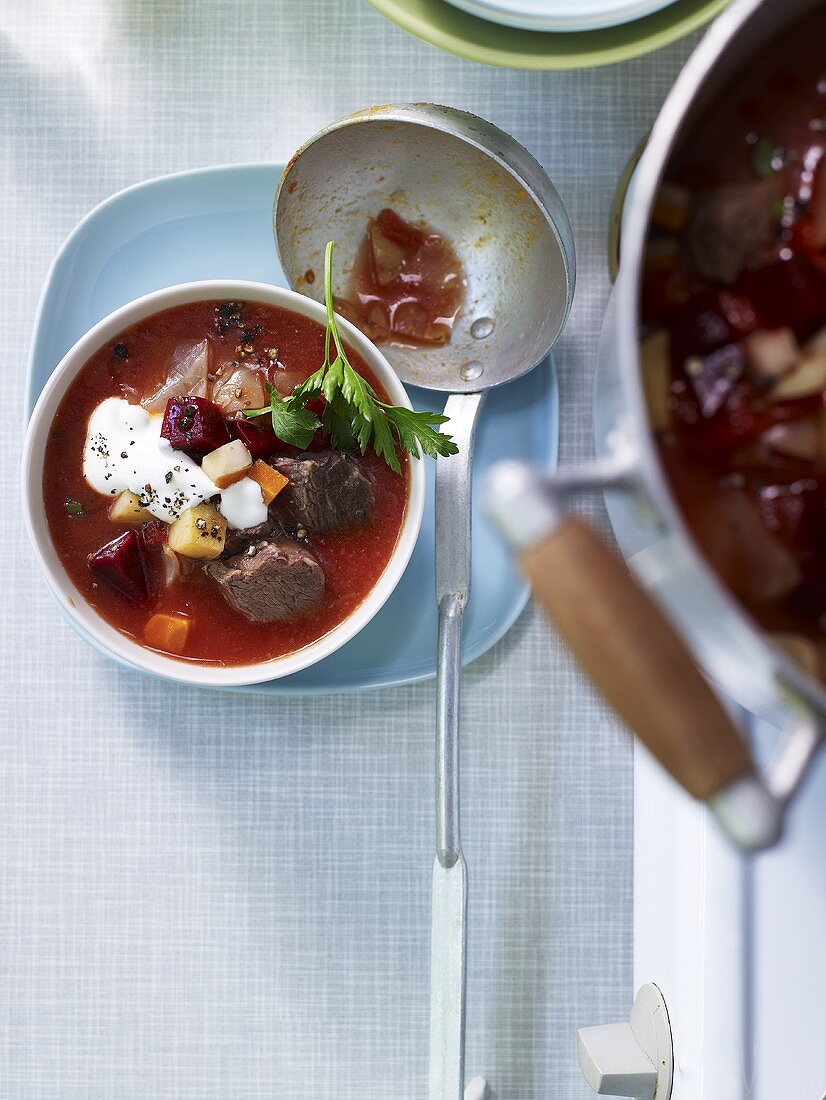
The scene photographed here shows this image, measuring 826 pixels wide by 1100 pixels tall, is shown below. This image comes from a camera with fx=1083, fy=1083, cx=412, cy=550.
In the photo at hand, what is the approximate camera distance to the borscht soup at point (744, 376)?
811mm

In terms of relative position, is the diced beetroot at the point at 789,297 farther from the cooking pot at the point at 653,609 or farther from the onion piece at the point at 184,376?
the onion piece at the point at 184,376

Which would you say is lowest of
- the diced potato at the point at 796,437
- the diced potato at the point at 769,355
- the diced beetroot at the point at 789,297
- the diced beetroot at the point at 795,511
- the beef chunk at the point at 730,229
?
the diced beetroot at the point at 795,511

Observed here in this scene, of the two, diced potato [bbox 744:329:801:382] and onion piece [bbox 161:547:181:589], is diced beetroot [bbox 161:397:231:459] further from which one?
diced potato [bbox 744:329:801:382]

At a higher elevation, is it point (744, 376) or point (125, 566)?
point (744, 376)

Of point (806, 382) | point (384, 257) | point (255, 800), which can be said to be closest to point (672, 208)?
point (806, 382)

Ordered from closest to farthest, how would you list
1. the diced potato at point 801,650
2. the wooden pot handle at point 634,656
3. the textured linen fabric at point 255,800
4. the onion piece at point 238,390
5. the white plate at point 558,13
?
the wooden pot handle at point 634,656
the diced potato at point 801,650
the white plate at point 558,13
the onion piece at point 238,390
the textured linen fabric at point 255,800

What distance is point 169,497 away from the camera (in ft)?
4.20

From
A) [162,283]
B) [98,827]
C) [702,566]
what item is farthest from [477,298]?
[98,827]

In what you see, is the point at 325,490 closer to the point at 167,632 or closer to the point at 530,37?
the point at 167,632

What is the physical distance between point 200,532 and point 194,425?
5.0 inches

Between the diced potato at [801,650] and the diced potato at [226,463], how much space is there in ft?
2.22

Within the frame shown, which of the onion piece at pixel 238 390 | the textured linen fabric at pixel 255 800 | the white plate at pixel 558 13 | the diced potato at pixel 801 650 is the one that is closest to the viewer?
the diced potato at pixel 801 650

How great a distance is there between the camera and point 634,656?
2.22 feet

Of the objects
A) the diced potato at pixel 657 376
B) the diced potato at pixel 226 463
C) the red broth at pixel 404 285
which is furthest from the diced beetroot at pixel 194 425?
the diced potato at pixel 657 376
